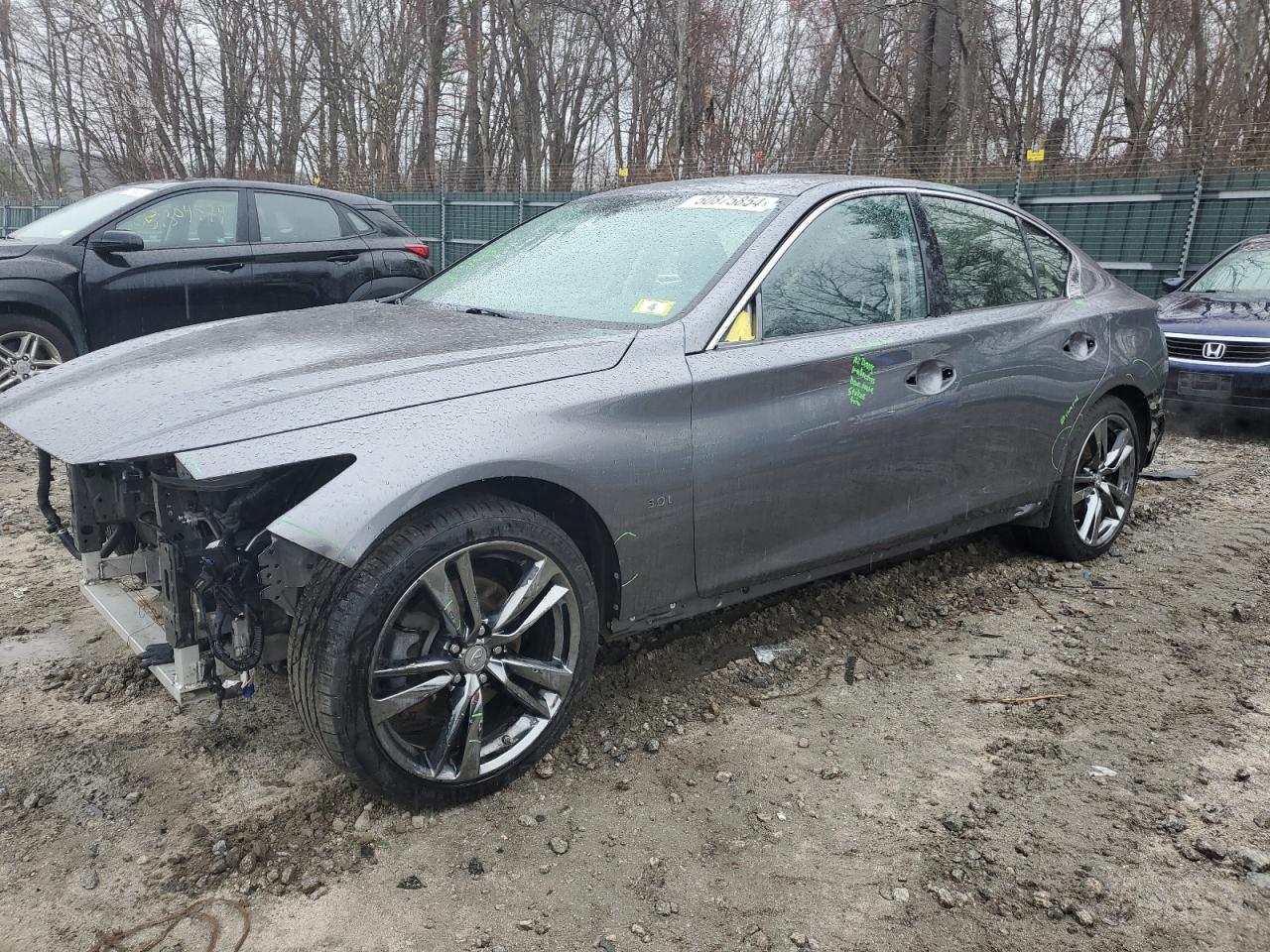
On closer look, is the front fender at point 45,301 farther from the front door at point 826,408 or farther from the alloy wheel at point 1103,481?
the alloy wheel at point 1103,481

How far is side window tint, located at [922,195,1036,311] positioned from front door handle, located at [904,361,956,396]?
312mm

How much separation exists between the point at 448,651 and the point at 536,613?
25cm

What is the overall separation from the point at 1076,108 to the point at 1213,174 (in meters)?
11.3

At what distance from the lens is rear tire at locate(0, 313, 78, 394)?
6.56 meters

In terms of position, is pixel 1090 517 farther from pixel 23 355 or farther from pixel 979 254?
pixel 23 355

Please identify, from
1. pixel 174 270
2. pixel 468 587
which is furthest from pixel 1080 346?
pixel 174 270

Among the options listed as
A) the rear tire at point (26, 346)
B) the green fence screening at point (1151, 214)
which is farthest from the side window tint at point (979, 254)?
the green fence screening at point (1151, 214)

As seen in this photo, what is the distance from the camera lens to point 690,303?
10.0ft

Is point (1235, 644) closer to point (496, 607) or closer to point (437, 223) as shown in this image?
point (496, 607)

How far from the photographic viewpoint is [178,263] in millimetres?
7055

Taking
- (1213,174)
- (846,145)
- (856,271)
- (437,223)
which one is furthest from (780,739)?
(846,145)

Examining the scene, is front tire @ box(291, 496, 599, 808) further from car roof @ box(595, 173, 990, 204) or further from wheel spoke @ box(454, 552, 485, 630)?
car roof @ box(595, 173, 990, 204)

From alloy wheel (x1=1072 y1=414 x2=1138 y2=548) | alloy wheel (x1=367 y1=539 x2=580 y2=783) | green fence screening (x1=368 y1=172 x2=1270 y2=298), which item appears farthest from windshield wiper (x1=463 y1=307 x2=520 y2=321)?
green fence screening (x1=368 y1=172 x2=1270 y2=298)

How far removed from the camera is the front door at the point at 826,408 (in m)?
3.00
